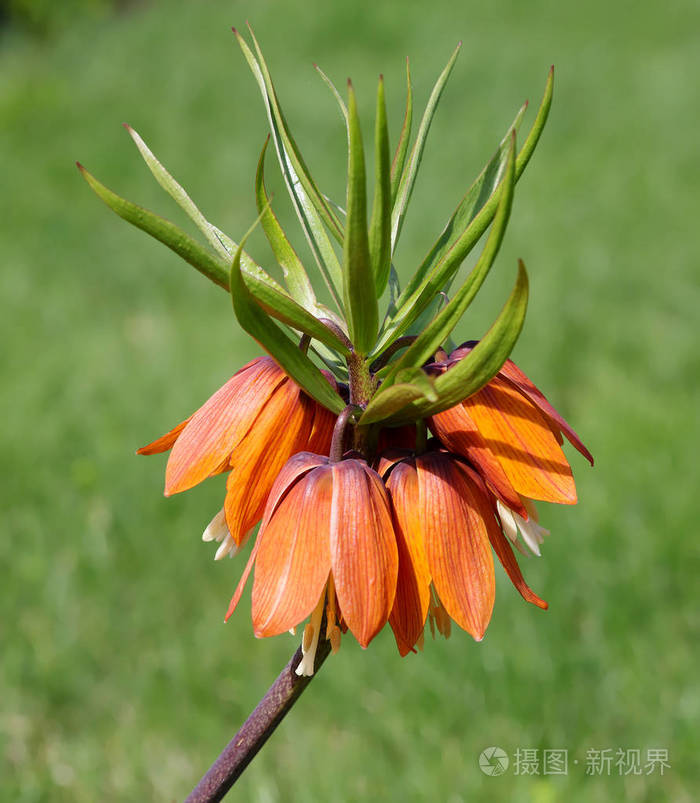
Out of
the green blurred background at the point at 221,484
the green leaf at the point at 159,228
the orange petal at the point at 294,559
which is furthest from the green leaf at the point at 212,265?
the green blurred background at the point at 221,484

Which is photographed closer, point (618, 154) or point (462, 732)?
point (462, 732)

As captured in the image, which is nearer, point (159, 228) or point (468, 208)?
point (159, 228)

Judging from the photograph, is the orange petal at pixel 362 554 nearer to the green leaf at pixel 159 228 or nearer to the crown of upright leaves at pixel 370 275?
the crown of upright leaves at pixel 370 275

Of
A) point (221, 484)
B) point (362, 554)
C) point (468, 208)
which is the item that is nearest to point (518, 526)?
point (362, 554)

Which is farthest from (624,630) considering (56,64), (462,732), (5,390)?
(56,64)

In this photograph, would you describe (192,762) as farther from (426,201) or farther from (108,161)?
(108,161)

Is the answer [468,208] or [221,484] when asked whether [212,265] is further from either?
[221,484]
